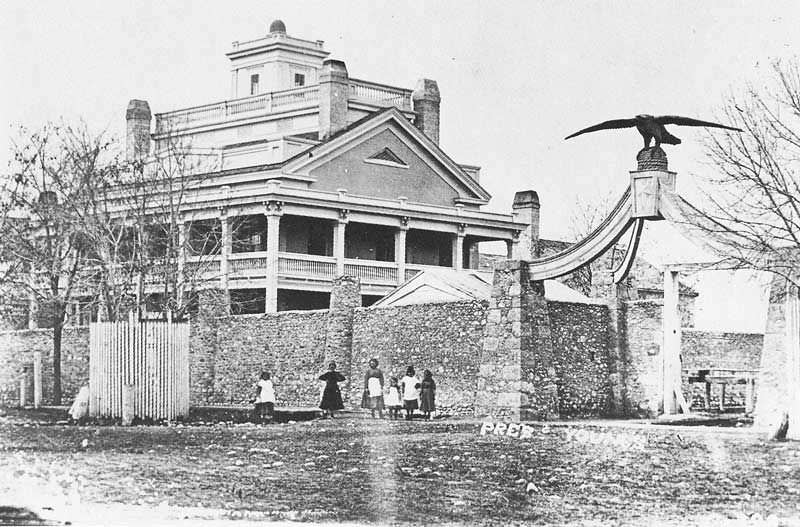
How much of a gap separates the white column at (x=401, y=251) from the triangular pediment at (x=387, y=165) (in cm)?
249

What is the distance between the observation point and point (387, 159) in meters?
46.8

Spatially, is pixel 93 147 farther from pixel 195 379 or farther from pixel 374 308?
pixel 374 308

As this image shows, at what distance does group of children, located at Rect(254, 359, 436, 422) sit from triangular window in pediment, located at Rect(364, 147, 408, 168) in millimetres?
18391

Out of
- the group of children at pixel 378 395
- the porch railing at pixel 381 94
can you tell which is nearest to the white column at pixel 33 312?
the group of children at pixel 378 395

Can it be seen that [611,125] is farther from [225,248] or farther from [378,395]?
[225,248]

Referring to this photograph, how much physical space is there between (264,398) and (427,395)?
136 inches

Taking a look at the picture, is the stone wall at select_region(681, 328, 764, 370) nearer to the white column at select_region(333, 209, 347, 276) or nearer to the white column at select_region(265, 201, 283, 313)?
the white column at select_region(333, 209, 347, 276)

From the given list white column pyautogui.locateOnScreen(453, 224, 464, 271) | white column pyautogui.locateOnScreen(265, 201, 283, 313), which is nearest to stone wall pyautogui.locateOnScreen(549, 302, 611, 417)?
white column pyautogui.locateOnScreen(265, 201, 283, 313)

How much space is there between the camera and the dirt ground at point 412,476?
1274 centimetres

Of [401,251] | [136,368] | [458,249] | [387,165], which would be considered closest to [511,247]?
[458,249]

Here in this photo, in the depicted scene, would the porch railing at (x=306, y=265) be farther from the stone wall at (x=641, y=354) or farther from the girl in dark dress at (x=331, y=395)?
the stone wall at (x=641, y=354)

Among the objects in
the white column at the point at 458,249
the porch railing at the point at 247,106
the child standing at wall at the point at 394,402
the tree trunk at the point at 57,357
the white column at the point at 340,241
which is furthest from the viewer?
the porch railing at the point at 247,106

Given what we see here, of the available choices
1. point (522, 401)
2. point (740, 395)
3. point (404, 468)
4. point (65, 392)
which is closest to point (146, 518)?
point (404, 468)

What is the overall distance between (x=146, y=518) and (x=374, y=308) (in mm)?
19269
